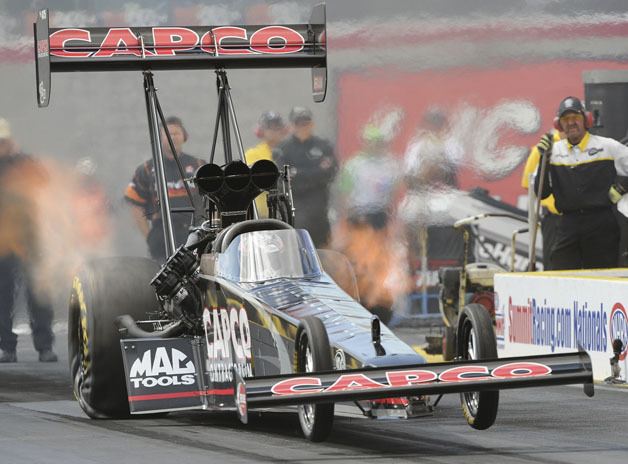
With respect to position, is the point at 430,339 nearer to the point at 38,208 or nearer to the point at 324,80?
the point at 324,80

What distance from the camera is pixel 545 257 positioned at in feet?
59.5

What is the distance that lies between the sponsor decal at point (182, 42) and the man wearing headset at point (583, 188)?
12.8ft

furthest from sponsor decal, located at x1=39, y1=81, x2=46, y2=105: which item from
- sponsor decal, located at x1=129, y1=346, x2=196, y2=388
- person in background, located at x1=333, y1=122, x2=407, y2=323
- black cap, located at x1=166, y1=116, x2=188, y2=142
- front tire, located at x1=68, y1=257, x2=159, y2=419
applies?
person in background, located at x1=333, y1=122, x2=407, y2=323

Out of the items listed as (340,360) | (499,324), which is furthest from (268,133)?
(340,360)

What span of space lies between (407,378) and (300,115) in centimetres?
1077

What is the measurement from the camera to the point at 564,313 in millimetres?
13906

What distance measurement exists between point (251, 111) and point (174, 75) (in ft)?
3.13

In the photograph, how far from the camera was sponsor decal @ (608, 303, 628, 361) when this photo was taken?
12.9 m

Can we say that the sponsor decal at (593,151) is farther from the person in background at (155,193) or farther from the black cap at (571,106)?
the person in background at (155,193)

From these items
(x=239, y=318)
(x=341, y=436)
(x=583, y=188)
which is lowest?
(x=341, y=436)

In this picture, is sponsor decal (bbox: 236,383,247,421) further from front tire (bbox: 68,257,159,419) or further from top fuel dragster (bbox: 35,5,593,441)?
front tire (bbox: 68,257,159,419)

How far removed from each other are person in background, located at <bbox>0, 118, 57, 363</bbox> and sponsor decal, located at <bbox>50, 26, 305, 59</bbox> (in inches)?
222

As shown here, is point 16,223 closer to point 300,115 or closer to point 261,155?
point 261,155

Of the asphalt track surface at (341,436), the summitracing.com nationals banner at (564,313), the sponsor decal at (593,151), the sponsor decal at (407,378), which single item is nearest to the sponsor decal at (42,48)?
the asphalt track surface at (341,436)
